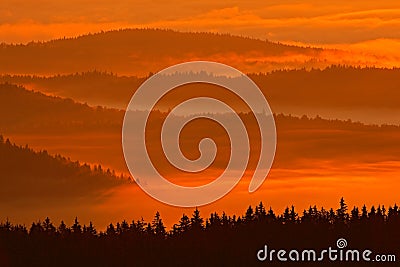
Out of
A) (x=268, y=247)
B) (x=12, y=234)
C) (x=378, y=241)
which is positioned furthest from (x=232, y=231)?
(x=12, y=234)

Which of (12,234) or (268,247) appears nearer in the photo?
(268,247)

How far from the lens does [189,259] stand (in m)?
166

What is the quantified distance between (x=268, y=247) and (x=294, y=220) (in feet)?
40.2

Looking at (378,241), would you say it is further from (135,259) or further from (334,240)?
(135,259)

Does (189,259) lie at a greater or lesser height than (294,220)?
lesser

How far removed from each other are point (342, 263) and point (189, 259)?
1753cm

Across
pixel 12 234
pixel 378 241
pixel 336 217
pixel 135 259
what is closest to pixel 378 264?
pixel 378 241

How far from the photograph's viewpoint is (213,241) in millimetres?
169625

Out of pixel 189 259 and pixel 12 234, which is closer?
pixel 189 259

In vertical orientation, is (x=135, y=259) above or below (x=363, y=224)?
below

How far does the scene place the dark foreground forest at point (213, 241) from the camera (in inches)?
6545

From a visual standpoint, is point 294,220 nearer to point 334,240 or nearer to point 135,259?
point 334,240

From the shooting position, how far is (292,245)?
172750mm

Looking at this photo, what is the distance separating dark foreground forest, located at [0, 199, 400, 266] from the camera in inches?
6545
